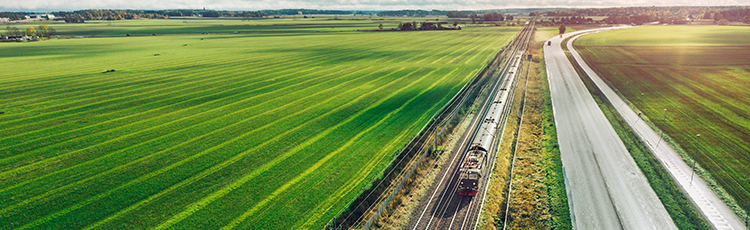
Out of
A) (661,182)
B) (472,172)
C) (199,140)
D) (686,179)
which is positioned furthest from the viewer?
(199,140)

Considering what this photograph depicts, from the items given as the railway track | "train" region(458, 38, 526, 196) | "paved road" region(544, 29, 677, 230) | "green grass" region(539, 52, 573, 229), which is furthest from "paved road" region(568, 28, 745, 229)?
"train" region(458, 38, 526, 196)

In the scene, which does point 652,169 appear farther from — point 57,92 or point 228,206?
point 57,92

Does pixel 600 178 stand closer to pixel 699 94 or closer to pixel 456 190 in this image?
pixel 456 190

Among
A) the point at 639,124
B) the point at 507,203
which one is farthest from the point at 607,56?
the point at 507,203

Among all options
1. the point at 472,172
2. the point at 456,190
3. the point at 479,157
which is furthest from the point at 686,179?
the point at 456,190

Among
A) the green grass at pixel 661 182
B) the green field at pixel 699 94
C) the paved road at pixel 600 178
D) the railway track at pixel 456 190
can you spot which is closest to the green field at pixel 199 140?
the railway track at pixel 456 190

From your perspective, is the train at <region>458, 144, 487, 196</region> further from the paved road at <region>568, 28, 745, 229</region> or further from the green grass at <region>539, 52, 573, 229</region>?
the paved road at <region>568, 28, 745, 229</region>
